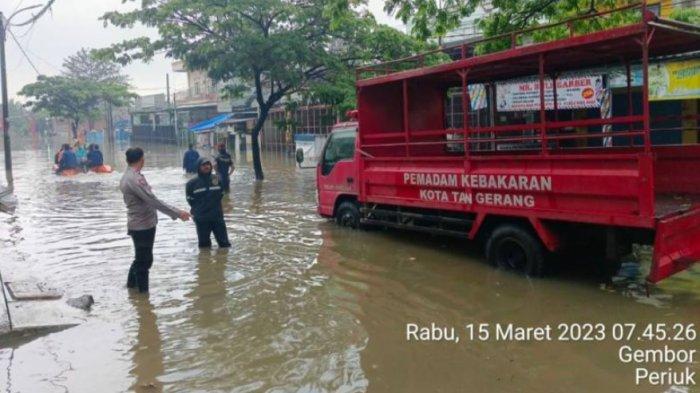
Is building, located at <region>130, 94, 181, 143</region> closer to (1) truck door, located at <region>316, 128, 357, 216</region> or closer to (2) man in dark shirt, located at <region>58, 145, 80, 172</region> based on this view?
(2) man in dark shirt, located at <region>58, 145, 80, 172</region>

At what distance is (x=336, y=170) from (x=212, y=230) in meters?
2.23

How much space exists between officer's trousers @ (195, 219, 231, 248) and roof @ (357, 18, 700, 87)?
2988 millimetres

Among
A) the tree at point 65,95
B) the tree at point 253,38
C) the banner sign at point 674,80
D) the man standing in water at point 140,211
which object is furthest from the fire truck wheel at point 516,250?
the tree at point 65,95

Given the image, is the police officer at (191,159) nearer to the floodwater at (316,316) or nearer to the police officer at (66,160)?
the police officer at (66,160)

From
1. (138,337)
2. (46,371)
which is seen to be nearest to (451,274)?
(138,337)

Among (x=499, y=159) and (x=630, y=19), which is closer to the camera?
(x=499, y=159)

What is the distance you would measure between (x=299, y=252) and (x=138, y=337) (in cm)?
351

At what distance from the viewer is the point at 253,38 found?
56.3 feet

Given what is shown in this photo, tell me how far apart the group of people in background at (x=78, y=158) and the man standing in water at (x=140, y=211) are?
62.8 ft

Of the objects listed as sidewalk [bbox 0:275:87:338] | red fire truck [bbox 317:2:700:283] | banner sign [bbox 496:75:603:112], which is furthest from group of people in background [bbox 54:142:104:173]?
sidewalk [bbox 0:275:87:338]

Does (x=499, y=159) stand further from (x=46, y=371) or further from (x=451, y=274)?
(x=46, y=371)

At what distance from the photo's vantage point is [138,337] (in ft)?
17.7

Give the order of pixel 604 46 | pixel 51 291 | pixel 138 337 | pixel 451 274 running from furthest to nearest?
pixel 451 274 → pixel 51 291 → pixel 604 46 → pixel 138 337

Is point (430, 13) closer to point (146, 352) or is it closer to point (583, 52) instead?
point (583, 52)
